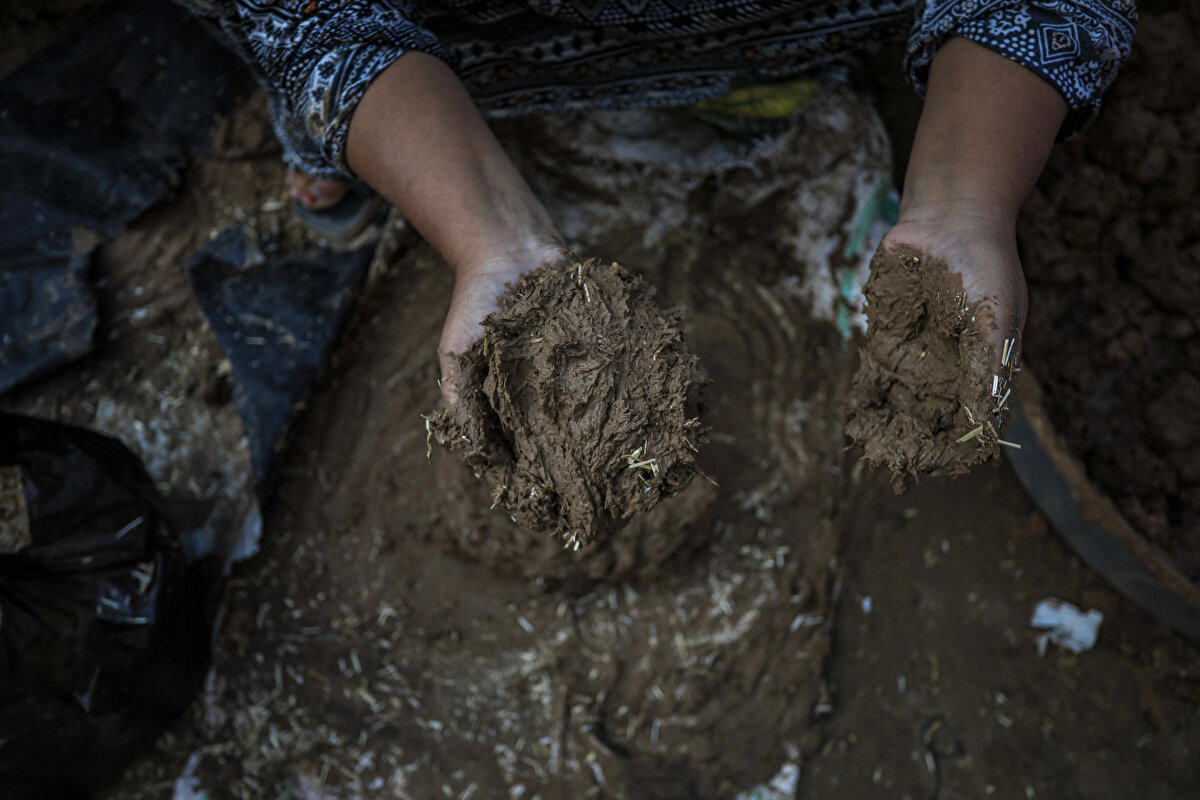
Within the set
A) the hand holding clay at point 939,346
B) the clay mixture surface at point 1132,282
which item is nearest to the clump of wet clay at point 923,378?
the hand holding clay at point 939,346

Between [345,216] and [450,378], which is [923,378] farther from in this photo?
[345,216]

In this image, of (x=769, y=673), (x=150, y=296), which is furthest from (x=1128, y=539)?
(x=150, y=296)

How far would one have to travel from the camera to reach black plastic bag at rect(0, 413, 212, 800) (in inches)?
78.9

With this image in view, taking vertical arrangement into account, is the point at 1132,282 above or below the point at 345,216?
below

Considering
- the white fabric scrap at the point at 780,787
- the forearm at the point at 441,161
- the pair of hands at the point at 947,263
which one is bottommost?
the white fabric scrap at the point at 780,787

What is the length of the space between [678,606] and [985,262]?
138cm

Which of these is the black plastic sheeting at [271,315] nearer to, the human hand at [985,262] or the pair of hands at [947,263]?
the pair of hands at [947,263]

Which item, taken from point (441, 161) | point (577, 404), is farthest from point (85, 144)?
point (577, 404)

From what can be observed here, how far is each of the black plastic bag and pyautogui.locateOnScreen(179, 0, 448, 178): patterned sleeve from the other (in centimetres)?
122

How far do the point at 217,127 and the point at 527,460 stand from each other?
2150 mm

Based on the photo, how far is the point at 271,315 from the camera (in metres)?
2.69

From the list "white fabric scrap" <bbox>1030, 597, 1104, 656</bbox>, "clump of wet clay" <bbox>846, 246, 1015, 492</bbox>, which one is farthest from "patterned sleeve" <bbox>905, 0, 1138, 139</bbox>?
"white fabric scrap" <bbox>1030, 597, 1104, 656</bbox>

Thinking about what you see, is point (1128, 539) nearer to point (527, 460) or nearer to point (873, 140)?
point (873, 140)

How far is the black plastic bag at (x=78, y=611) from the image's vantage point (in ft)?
6.57
